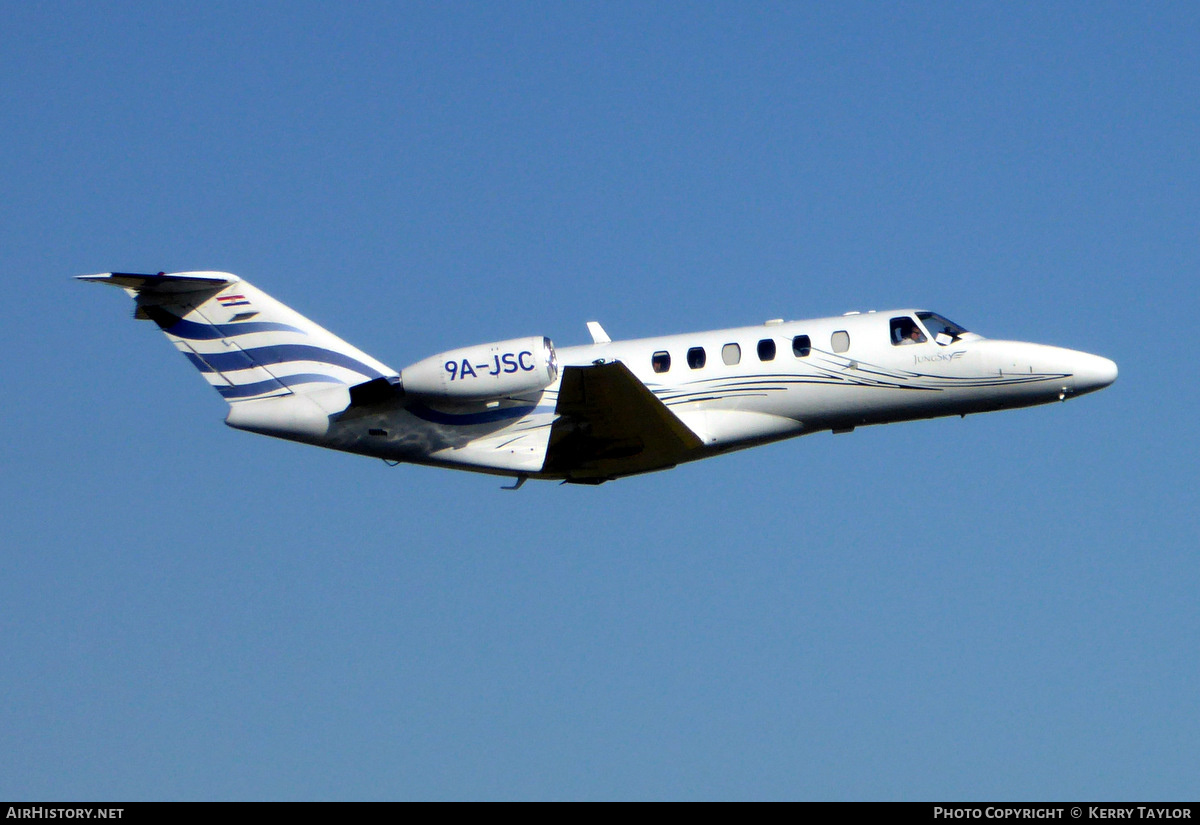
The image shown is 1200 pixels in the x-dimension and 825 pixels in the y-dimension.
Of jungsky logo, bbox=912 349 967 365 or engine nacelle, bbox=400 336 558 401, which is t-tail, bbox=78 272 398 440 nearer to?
engine nacelle, bbox=400 336 558 401

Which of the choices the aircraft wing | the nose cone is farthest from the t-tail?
the nose cone

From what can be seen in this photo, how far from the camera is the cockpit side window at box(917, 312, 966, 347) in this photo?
22.9 m

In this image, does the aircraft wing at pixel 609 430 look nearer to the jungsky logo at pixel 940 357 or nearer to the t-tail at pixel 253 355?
the t-tail at pixel 253 355

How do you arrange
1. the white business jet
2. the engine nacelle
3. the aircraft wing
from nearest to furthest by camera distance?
the aircraft wing, the engine nacelle, the white business jet

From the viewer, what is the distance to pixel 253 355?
75.4 feet

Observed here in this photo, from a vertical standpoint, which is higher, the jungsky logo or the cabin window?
the cabin window

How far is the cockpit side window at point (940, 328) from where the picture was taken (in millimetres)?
22891

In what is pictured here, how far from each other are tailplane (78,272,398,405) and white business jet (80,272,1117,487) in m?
0.02

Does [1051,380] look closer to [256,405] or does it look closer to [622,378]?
[622,378]

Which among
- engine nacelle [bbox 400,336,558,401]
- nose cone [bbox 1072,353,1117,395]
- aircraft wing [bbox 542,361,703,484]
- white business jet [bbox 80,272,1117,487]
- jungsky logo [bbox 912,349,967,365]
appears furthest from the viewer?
nose cone [bbox 1072,353,1117,395]

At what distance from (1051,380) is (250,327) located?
44.8 ft

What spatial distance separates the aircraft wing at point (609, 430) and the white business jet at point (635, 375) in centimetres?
4

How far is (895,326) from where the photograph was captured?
2278cm
